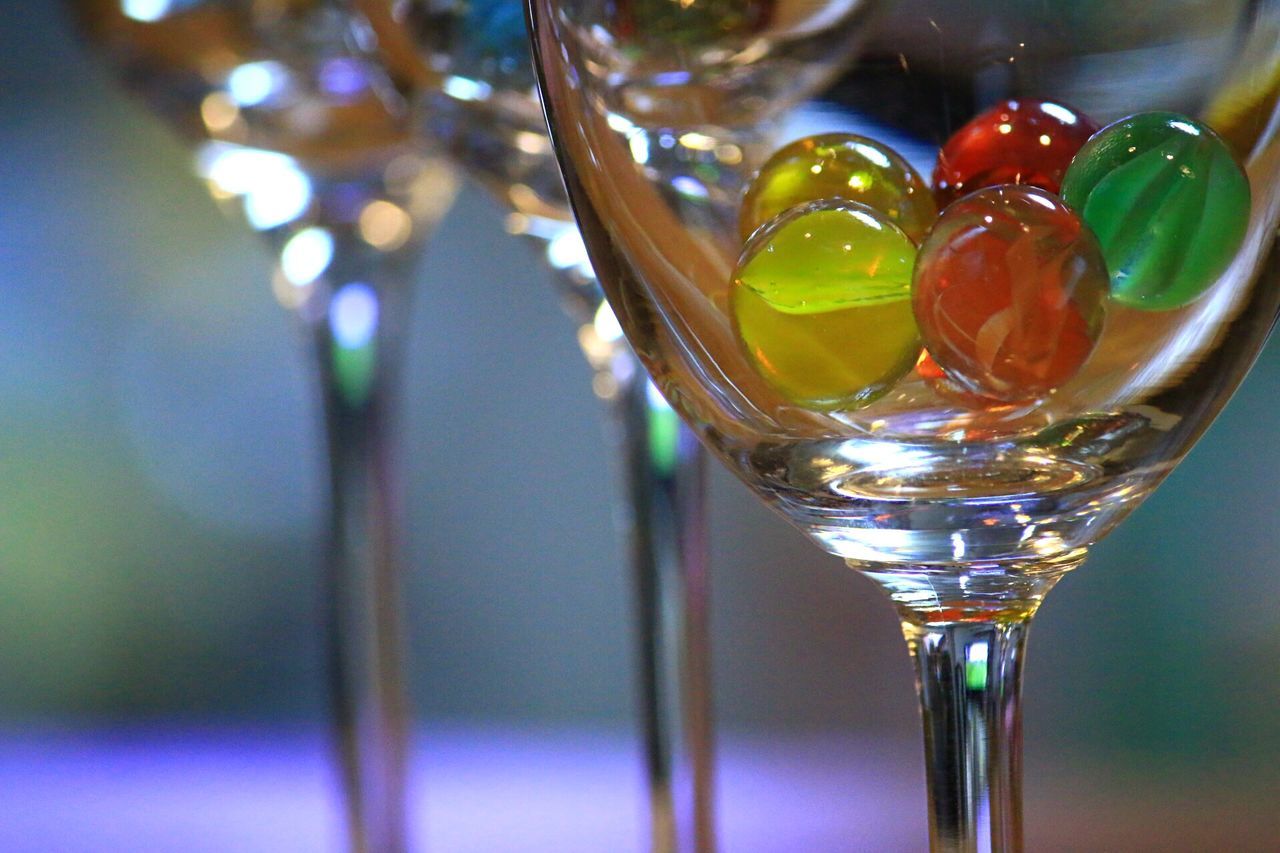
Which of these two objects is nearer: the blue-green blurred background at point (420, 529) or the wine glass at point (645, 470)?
the wine glass at point (645, 470)

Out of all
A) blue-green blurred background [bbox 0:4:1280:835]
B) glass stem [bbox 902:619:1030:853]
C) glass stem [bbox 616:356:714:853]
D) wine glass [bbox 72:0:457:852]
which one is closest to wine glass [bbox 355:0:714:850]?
glass stem [bbox 616:356:714:853]

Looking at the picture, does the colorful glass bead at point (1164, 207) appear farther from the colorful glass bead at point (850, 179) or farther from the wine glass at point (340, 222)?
the wine glass at point (340, 222)

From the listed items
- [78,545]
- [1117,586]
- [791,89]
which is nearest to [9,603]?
[78,545]

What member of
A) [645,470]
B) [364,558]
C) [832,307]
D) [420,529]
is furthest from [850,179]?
[420,529]

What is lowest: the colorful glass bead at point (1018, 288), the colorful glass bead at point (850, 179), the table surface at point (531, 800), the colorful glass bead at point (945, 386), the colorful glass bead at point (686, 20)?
the table surface at point (531, 800)

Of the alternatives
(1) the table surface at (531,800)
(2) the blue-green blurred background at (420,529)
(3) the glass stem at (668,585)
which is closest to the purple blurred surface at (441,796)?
(1) the table surface at (531,800)

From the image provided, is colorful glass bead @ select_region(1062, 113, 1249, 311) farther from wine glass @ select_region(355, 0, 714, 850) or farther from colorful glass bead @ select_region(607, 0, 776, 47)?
wine glass @ select_region(355, 0, 714, 850)
